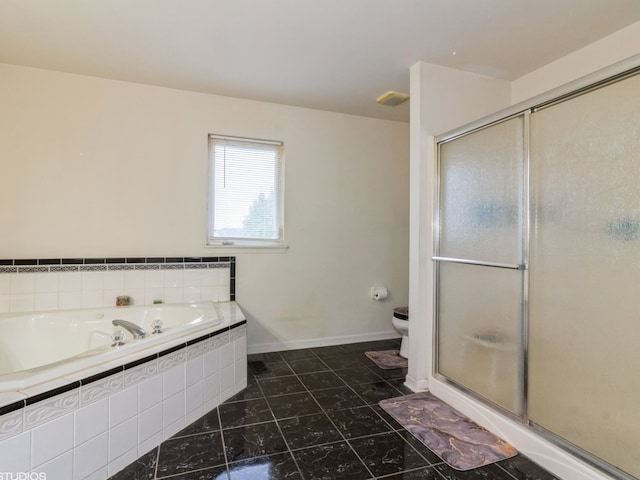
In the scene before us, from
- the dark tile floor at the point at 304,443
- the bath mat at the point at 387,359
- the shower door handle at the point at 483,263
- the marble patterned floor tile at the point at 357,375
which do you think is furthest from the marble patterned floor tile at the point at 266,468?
the shower door handle at the point at 483,263

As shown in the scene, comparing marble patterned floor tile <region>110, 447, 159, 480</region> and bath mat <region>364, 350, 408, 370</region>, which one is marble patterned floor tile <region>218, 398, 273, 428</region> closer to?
marble patterned floor tile <region>110, 447, 159, 480</region>

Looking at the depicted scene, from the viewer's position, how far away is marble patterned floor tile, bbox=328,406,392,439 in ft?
5.93

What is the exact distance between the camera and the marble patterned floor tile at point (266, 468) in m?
1.47

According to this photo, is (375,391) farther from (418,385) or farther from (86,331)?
(86,331)

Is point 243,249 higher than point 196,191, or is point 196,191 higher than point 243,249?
point 196,191

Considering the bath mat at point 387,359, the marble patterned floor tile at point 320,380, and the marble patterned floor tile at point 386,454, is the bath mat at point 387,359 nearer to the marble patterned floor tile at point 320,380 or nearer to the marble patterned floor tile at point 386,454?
the marble patterned floor tile at point 320,380

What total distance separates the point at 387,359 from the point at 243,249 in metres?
1.59

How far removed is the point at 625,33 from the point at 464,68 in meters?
0.88

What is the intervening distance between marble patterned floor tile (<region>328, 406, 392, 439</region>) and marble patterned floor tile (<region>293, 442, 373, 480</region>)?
0.43ft

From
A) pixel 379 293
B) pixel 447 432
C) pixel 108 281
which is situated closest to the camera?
pixel 447 432

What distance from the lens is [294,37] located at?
2.07 metres

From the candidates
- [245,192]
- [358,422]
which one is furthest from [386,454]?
[245,192]

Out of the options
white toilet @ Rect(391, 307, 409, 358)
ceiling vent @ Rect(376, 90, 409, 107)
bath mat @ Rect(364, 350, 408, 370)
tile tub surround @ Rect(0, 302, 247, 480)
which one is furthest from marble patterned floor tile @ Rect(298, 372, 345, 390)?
ceiling vent @ Rect(376, 90, 409, 107)

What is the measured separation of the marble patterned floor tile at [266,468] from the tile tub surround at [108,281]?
1556mm
